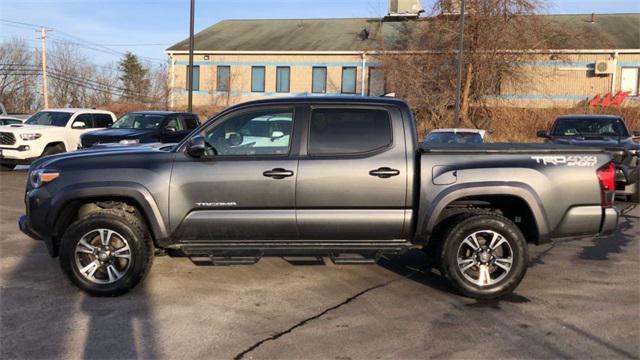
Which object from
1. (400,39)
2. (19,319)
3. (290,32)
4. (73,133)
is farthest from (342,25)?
(19,319)

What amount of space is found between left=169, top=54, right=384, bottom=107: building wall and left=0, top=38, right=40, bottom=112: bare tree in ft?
80.1

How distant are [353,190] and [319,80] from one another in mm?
34209

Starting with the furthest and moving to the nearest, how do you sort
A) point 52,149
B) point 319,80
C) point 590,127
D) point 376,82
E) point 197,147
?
1. point 319,80
2. point 376,82
3. point 52,149
4. point 590,127
5. point 197,147

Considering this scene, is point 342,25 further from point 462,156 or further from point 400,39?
point 462,156

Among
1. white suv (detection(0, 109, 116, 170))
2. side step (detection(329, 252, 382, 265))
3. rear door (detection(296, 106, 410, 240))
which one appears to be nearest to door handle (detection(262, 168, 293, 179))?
rear door (detection(296, 106, 410, 240))

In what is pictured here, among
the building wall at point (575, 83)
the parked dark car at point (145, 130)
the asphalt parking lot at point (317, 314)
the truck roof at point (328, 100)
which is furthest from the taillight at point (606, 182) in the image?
the building wall at point (575, 83)

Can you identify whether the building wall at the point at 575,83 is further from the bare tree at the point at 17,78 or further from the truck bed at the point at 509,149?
the bare tree at the point at 17,78

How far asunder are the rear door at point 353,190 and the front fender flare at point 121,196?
4.32ft

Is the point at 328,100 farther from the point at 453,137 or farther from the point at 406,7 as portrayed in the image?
the point at 406,7

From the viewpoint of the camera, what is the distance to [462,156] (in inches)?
208

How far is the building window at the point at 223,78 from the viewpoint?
4031 centimetres

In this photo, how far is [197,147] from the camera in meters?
5.20

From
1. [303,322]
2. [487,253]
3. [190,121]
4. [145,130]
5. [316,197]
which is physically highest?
[190,121]

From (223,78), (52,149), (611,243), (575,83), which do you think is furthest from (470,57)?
(611,243)
